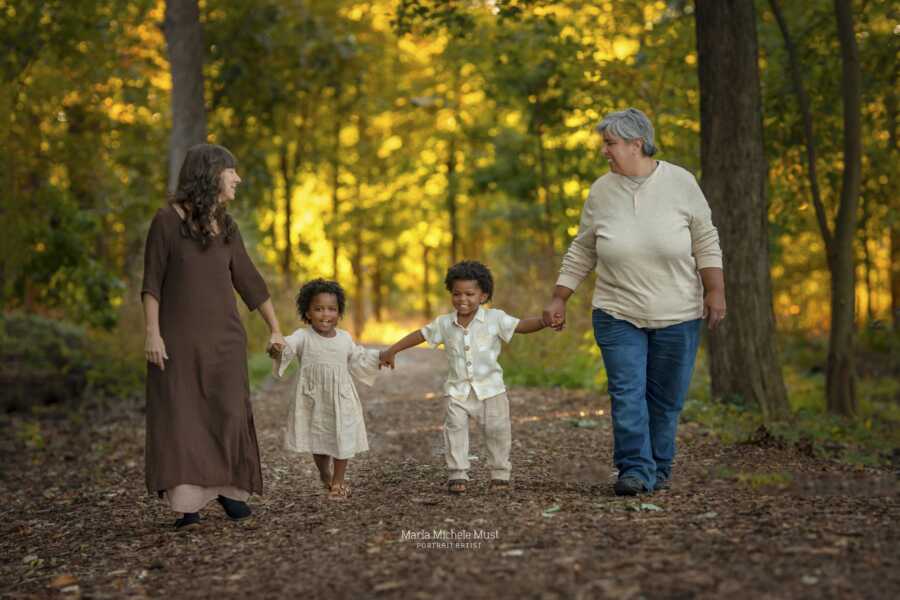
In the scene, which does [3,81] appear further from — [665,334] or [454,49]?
[665,334]

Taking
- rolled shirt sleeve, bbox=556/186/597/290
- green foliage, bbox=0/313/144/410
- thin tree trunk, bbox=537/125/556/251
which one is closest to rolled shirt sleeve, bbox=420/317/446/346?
rolled shirt sleeve, bbox=556/186/597/290

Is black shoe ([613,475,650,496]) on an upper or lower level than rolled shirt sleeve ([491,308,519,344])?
lower

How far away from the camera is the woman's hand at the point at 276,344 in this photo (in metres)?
6.37

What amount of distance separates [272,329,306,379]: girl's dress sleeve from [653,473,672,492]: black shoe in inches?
89.5

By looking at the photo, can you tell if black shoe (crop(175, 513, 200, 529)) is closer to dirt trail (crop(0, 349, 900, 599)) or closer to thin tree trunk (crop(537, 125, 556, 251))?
dirt trail (crop(0, 349, 900, 599))

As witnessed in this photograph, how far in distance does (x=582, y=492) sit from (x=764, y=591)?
2.41m

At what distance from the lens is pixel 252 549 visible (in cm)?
540

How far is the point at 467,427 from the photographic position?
637 cm

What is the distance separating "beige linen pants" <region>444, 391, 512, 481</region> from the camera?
639 centimetres

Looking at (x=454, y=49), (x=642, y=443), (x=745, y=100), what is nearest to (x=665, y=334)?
(x=642, y=443)

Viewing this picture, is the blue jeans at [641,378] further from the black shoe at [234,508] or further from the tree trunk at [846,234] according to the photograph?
the tree trunk at [846,234]

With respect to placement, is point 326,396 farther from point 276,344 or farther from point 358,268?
point 358,268

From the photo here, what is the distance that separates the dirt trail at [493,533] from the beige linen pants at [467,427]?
0.71ft

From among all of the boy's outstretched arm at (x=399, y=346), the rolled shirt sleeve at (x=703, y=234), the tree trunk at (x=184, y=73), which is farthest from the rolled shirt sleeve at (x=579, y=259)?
the tree trunk at (x=184, y=73)
